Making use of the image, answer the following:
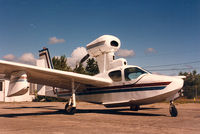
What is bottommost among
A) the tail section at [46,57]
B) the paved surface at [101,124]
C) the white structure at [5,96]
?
the paved surface at [101,124]

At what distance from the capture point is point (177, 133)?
18.8 ft

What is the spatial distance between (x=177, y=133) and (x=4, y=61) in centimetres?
807

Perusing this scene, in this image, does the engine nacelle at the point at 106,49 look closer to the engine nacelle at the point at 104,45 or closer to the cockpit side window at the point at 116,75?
the engine nacelle at the point at 104,45

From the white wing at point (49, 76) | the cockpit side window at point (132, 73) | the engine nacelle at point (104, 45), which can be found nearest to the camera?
the white wing at point (49, 76)

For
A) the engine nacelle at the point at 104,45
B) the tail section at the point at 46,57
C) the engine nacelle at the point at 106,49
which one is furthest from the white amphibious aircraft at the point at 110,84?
the tail section at the point at 46,57

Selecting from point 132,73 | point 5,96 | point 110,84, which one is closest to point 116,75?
point 110,84

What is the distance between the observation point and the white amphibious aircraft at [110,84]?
10.0 m

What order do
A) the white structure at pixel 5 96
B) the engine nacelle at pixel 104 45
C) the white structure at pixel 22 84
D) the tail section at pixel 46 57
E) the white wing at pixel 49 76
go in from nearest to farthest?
the white wing at pixel 49 76
the white structure at pixel 22 84
the engine nacelle at pixel 104 45
the tail section at pixel 46 57
the white structure at pixel 5 96

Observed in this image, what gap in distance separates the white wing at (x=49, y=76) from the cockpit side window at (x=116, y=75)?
314 mm

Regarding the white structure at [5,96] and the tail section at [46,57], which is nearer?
the tail section at [46,57]

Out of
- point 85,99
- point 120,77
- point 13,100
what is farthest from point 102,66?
point 13,100

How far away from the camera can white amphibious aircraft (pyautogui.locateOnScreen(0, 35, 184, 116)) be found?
10023 mm

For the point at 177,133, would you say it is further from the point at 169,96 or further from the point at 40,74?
the point at 40,74

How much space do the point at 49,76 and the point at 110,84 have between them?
3.78 m
